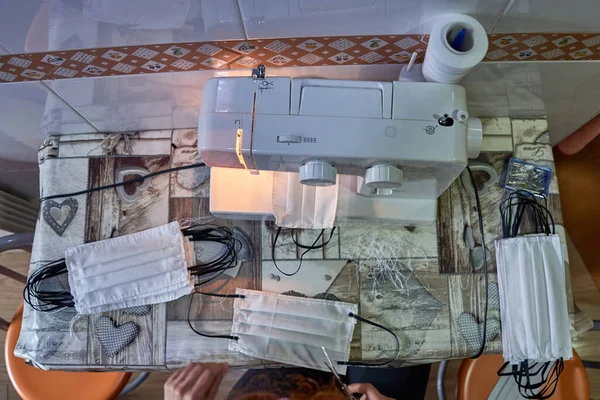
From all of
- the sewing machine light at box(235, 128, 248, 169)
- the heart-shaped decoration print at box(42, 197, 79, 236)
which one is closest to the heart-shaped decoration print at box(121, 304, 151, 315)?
the heart-shaped decoration print at box(42, 197, 79, 236)

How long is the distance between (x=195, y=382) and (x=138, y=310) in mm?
205

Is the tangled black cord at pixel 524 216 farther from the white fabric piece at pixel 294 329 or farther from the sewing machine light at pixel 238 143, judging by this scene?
the sewing machine light at pixel 238 143

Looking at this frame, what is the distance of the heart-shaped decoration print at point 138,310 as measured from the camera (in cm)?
100

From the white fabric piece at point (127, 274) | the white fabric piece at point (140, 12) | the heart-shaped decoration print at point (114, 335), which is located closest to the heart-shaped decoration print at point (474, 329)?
the white fabric piece at point (127, 274)

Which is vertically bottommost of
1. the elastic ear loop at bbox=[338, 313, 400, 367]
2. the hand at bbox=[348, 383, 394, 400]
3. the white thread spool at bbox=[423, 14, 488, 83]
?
the hand at bbox=[348, 383, 394, 400]

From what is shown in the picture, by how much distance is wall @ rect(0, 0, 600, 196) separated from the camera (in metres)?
0.69

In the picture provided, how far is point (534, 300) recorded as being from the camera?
0.94 m

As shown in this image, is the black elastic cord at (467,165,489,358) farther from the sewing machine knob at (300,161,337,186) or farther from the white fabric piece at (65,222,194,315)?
the white fabric piece at (65,222,194,315)

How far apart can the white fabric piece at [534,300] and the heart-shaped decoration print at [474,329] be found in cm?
2

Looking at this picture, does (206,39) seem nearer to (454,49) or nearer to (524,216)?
(454,49)

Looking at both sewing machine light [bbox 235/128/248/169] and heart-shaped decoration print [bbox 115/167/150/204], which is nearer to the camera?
sewing machine light [bbox 235/128/248/169]

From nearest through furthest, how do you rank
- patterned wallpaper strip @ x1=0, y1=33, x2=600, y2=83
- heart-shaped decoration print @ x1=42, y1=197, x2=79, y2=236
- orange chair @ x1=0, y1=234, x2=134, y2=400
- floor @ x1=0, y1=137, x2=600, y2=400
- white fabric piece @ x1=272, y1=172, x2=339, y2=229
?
patterned wallpaper strip @ x1=0, y1=33, x2=600, y2=83
white fabric piece @ x1=272, y1=172, x2=339, y2=229
heart-shaped decoration print @ x1=42, y1=197, x2=79, y2=236
orange chair @ x1=0, y1=234, x2=134, y2=400
floor @ x1=0, y1=137, x2=600, y2=400

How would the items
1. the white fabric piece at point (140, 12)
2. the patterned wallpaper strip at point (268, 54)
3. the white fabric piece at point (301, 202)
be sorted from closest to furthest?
the white fabric piece at point (140, 12) → the patterned wallpaper strip at point (268, 54) → the white fabric piece at point (301, 202)

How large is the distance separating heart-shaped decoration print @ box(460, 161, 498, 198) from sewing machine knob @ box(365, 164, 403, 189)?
0.34 meters
